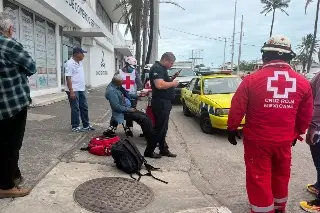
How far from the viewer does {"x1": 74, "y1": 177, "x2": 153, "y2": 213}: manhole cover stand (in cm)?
342

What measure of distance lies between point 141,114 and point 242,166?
6.68 feet

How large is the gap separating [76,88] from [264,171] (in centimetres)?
459

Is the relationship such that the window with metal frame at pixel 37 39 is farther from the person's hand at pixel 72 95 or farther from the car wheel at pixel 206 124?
the car wheel at pixel 206 124

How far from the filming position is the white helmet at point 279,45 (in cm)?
318

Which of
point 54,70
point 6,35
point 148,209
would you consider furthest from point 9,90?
point 54,70

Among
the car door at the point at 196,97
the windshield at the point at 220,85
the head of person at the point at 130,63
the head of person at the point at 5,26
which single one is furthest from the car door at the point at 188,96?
the head of person at the point at 5,26

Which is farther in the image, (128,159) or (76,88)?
(76,88)

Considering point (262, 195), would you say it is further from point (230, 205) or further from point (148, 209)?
point (148, 209)

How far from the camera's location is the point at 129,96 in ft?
21.9

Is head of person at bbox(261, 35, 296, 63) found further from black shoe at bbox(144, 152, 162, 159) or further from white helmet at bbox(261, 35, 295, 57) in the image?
black shoe at bbox(144, 152, 162, 159)

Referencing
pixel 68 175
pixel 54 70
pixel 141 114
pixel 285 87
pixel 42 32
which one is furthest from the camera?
pixel 54 70

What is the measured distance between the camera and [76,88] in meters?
6.59

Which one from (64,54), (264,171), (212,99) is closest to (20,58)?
(264,171)

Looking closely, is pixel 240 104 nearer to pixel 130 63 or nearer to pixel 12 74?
pixel 12 74
